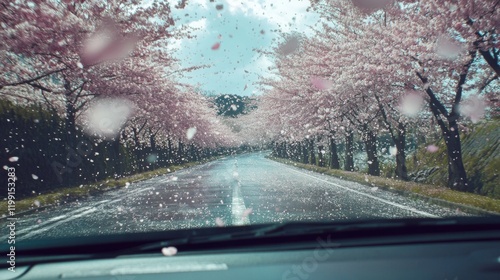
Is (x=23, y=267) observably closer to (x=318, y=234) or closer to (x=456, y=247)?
(x=318, y=234)

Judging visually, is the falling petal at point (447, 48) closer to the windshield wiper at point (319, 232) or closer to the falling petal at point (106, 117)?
the windshield wiper at point (319, 232)

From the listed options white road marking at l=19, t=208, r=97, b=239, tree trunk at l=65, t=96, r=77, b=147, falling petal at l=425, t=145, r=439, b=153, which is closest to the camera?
white road marking at l=19, t=208, r=97, b=239

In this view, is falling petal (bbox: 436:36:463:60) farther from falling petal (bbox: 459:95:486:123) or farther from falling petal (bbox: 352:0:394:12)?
falling petal (bbox: 459:95:486:123)

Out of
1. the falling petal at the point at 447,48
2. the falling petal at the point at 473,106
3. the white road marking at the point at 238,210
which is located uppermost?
the falling petal at the point at 447,48

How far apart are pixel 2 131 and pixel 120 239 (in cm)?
1462

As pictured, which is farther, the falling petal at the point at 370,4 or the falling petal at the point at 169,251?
the falling petal at the point at 370,4

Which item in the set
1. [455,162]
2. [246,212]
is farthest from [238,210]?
[455,162]

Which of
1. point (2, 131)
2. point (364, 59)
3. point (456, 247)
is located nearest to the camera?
point (456, 247)

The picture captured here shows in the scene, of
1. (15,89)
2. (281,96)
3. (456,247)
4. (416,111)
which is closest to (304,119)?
(281,96)

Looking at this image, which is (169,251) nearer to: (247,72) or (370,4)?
(370,4)

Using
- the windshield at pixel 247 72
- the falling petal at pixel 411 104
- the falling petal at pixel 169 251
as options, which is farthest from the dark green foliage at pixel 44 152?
the falling petal at pixel 411 104

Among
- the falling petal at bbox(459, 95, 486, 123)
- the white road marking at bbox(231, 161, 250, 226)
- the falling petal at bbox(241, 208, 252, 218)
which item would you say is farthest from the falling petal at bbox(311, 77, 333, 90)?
the falling petal at bbox(241, 208, 252, 218)

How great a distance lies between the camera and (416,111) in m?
20.3

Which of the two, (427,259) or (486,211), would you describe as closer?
(427,259)
